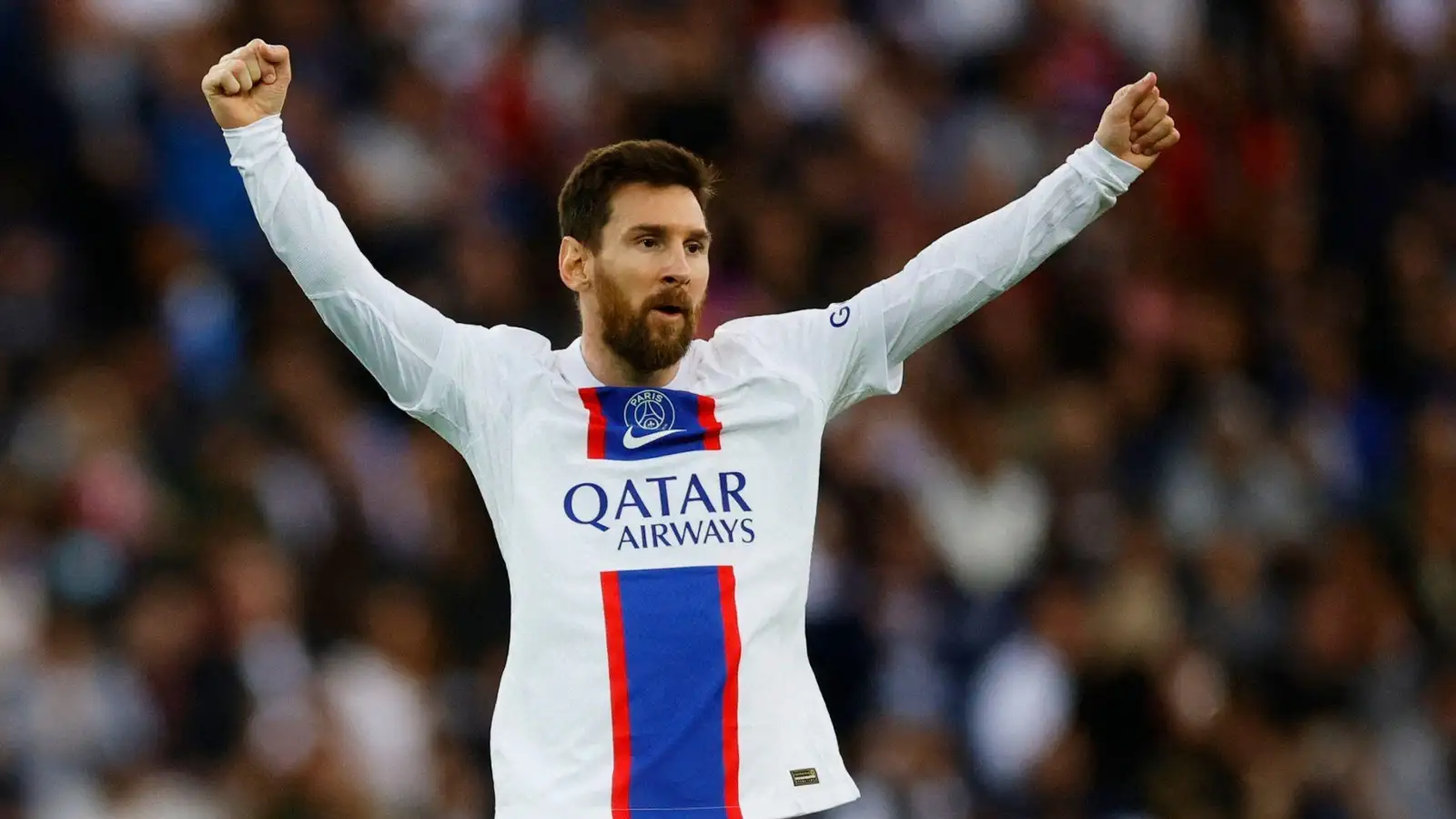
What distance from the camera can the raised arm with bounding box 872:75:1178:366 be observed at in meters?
6.53

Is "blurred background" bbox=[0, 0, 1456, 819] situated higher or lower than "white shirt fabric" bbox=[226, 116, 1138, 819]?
higher

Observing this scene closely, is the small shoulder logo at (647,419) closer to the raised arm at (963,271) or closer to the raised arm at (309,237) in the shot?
the raised arm at (963,271)

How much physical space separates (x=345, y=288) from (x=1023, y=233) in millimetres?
1771

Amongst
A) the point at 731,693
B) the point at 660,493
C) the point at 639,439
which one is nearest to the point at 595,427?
the point at 639,439

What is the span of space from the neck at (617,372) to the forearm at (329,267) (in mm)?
404

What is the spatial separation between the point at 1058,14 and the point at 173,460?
6.54 meters

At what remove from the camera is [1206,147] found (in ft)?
50.8


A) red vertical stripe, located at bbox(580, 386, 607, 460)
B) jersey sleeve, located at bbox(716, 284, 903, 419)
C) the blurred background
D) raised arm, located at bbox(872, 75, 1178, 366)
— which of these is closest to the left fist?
raised arm, located at bbox(872, 75, 1178, 366)

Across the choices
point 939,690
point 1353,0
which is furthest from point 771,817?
point 1353,0

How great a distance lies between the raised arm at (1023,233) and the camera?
6531 mm

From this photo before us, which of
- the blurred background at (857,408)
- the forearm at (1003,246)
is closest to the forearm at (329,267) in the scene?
the forearm at (1003,246)

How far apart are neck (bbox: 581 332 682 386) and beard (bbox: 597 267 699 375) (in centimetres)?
2

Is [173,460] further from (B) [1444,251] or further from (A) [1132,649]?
(B) [1444,251]

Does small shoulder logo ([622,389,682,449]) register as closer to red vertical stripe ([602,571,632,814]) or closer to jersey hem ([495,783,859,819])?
red vertical stripe ([602,571,632,814])
